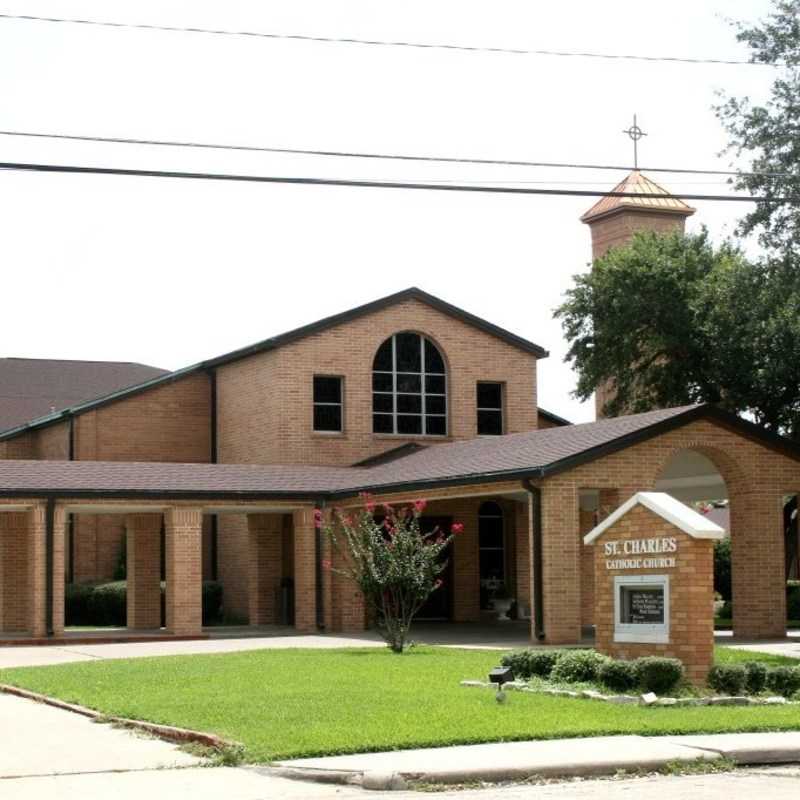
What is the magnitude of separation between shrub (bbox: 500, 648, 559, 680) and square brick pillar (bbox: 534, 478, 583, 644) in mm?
8490

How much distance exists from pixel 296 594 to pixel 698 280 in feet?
48.9

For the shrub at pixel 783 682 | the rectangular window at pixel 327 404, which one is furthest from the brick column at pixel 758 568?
the shrub at pixel 783 682

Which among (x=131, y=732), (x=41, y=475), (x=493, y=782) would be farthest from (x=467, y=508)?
(x=493, y=782)

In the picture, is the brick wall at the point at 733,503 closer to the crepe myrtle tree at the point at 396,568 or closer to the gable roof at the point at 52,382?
the crepe myrtle tree at the point at 396,568

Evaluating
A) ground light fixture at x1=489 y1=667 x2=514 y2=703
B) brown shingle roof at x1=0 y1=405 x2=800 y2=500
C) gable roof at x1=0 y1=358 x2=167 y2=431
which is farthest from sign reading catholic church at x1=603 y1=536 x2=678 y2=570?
gable roof at x1=0 y1=358 x2=167 y2=431

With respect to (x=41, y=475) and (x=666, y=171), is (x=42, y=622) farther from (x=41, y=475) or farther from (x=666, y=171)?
(x=666, y=171)

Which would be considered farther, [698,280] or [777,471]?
[698,280]

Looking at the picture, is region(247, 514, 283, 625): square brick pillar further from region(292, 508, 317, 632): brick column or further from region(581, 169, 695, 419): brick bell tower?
region(581, 169, 695, 419): brick bell tower

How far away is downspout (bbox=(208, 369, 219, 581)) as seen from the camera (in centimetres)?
4066

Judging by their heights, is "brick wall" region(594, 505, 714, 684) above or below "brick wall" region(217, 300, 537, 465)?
below

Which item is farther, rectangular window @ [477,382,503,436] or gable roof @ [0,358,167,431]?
gable roof @ [0,358,167,431]

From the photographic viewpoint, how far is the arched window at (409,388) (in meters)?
39.6

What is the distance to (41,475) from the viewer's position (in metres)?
32.3

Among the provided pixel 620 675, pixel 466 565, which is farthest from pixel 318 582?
pixel 620 675
